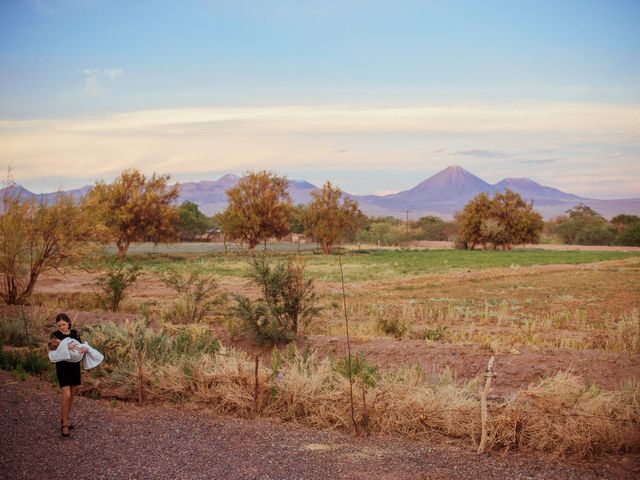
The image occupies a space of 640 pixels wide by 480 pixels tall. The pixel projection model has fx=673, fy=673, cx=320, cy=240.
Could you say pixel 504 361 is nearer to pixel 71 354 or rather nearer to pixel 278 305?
pixel 278 305

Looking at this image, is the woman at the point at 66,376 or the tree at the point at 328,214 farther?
the tree at the point at 328,214

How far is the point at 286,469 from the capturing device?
764 cm

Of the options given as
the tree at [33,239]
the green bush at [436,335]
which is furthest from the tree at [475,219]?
the green bush at [436,335]

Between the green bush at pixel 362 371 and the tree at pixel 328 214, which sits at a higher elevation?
the tree at pixel 328 214

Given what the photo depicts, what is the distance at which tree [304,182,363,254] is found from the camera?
7338cm

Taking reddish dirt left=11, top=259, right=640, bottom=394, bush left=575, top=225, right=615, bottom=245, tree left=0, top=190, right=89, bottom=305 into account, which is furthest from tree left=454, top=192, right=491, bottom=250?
tree left=0, top=190, right=89, bottom=305

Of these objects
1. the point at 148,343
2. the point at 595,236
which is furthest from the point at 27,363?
the point at 595,236

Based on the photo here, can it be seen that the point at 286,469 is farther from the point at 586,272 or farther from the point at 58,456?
the point at 586,272

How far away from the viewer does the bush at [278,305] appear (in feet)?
49.9

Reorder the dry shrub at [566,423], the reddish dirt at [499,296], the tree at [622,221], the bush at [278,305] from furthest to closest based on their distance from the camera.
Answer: the tree at [622,221] → the bush at [278,305] → the reddish dirt at [499,296] → the dry shrub at [566,423]

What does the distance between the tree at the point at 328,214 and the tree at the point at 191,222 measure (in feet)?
145

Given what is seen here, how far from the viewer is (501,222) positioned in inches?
3563

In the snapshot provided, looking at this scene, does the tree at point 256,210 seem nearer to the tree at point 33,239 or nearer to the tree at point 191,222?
the tree at point 33,239

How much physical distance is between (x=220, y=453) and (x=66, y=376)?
95.9 inches
